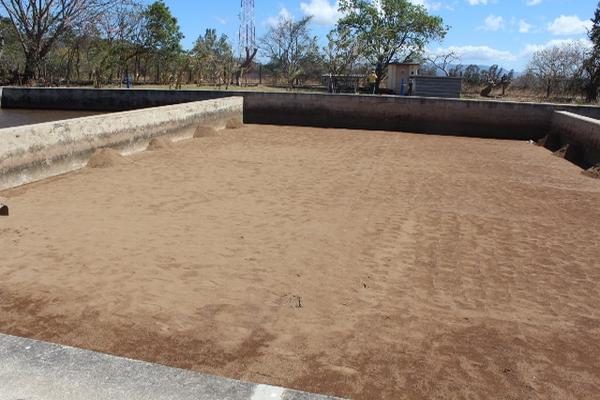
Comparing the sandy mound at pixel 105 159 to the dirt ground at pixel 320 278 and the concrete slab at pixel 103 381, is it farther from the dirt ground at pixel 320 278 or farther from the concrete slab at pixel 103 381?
the concrete slab at pixel 103 381

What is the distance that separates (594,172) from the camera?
33.3ft

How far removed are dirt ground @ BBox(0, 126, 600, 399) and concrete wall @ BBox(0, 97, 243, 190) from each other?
39 centimetres

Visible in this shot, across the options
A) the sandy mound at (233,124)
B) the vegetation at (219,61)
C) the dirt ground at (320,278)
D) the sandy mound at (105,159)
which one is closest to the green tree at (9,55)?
the vegetation at (219,61)

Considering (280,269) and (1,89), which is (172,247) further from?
(1,89)

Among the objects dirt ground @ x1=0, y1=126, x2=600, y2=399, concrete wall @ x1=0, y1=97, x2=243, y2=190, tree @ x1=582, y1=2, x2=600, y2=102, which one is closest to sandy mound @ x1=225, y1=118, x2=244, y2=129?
concrete wall @ x1=0, y1=97, x2=243, y2=190

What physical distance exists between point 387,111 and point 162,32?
19.4m

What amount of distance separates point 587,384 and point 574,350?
0.44 meters

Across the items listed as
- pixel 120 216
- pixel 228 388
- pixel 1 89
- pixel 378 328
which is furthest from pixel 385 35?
pixel 228 388

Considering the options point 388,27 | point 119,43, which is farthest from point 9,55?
point 388,27

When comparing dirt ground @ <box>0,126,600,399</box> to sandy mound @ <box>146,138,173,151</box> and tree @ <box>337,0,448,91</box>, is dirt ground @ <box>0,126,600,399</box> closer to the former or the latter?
sandy mound @ <box>146,138,173,151</box>

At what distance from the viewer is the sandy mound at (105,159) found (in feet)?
29.7

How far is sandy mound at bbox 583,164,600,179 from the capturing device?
1002 centimetres

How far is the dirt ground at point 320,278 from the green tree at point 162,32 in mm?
24537

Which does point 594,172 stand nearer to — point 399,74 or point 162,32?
point 399,74
